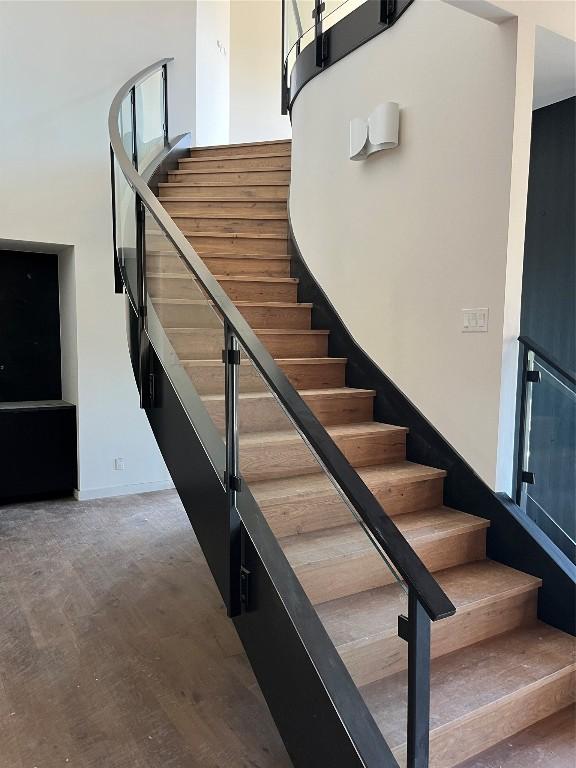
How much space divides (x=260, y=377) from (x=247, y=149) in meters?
4.29

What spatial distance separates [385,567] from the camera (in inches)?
55.3

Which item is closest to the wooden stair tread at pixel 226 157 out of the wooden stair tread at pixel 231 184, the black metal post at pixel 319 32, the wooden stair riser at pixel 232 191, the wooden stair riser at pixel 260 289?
the wooden stair tread at pixel 231 184

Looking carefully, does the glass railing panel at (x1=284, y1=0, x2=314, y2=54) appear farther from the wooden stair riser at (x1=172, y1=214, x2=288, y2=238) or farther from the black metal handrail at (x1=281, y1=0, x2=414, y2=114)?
the wooden stair riser at (x1=172, y1=214, x2=288, y2=238)

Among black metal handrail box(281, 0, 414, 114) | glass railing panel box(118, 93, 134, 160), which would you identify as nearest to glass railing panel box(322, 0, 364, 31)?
black metal handrail box(281, 0, 414, 114)

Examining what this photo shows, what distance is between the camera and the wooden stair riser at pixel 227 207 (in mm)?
4523

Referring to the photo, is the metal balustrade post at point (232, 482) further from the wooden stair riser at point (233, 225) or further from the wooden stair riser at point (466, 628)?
the wooden stair riser at point (233, 225)

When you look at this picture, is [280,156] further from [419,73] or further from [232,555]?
[232,555]

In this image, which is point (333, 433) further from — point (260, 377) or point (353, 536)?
point (353, 536)

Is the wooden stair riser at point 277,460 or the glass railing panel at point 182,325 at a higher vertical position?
the glass railing panel at point 182,325

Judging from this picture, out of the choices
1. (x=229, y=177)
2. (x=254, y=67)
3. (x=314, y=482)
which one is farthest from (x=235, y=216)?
(x=254, y=67)

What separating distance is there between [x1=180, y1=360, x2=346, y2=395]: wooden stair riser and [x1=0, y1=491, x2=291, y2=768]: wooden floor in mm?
1334

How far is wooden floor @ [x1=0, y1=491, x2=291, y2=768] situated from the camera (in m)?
2.07

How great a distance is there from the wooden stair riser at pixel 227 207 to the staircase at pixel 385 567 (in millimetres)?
1243

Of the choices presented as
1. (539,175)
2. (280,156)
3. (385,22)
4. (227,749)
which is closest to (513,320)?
(539,175)
